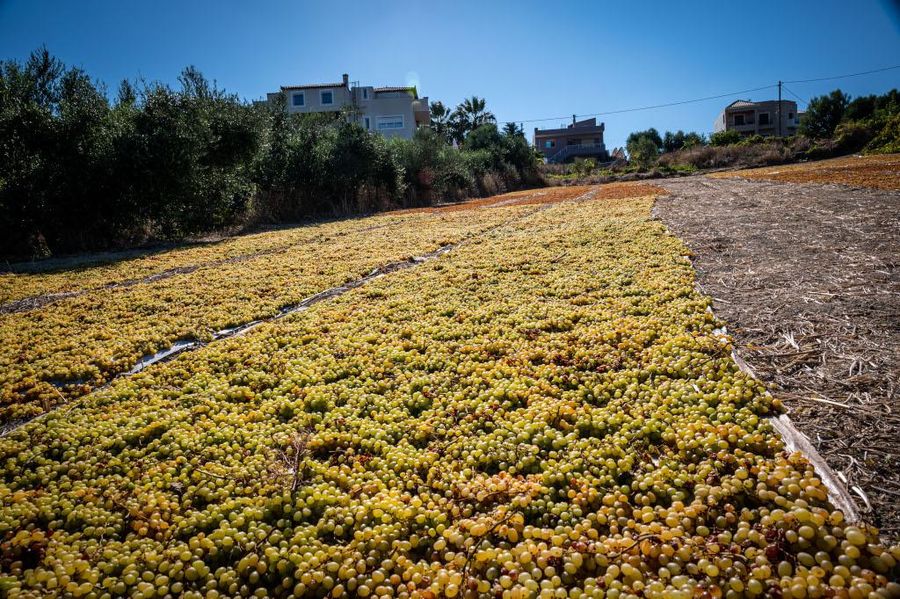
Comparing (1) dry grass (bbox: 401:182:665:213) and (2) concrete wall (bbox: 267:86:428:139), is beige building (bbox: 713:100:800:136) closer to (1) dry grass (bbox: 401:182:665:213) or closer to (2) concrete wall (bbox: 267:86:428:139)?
(2) concrete wall (bbox: 267:86:428:139)

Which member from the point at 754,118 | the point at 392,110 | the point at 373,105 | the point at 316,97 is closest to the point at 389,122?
the point at 392,110

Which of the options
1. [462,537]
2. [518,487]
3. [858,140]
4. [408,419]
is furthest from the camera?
[858,140]

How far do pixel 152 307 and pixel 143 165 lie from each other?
10.1 m

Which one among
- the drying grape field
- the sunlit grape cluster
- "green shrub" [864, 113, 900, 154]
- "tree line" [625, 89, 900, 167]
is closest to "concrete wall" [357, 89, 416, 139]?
"tree line" [625, 89, 900, 167]

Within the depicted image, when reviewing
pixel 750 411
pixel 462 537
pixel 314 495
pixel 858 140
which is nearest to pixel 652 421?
pixel 750 411

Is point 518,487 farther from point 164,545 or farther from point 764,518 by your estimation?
point 164,545

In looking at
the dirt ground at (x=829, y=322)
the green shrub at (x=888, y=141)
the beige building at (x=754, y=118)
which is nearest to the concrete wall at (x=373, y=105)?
the green shrub at (x=888, y=141)

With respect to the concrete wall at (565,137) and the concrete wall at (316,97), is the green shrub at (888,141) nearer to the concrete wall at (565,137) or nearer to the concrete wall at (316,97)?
the concrete wall at (316,97)

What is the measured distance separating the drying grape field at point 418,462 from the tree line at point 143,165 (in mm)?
10503

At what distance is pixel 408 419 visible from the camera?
336cm

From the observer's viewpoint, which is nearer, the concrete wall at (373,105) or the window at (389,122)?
the concrete wall at (373,105)

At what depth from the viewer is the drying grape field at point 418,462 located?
202 cm

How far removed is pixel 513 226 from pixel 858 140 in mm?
43359

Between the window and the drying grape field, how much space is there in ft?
160
